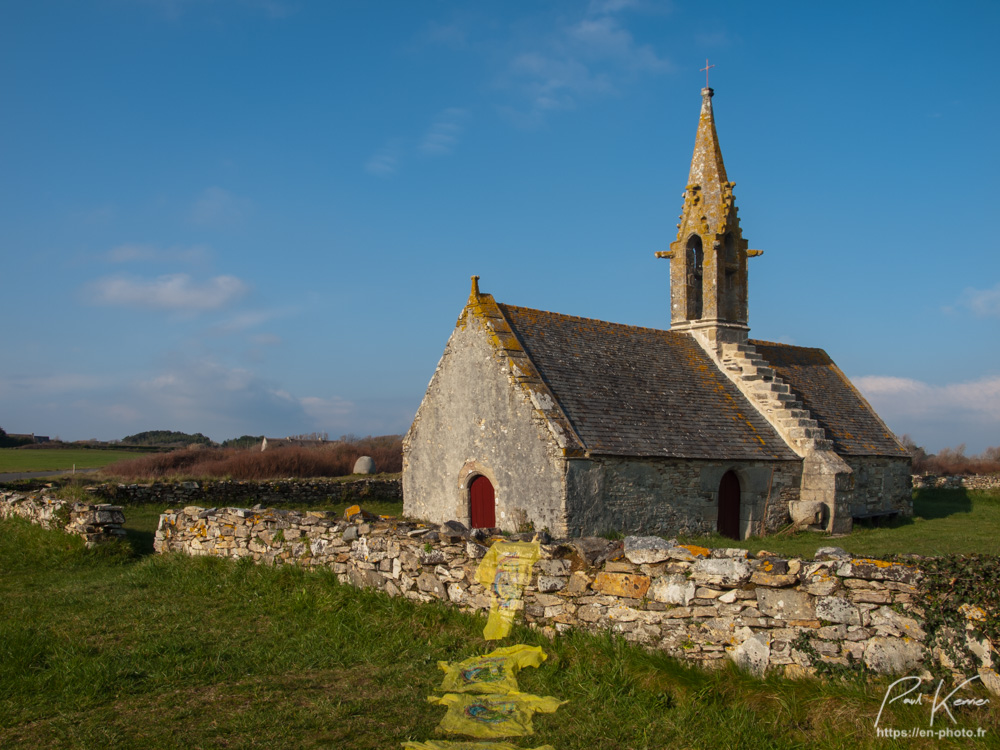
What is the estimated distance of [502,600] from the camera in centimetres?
779

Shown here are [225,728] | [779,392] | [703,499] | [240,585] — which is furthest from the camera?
[779,392]

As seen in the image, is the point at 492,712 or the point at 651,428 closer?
the point at 492,712

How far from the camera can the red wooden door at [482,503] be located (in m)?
16.4

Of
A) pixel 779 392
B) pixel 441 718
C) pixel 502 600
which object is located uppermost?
pixel 779 392

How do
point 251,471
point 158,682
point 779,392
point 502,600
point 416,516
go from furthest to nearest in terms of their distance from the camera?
point 251,471 → point 779,392 → point 416,516 → point 502,600 → point 158,682

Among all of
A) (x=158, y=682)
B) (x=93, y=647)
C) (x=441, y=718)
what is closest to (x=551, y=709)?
(x=441, y=718)

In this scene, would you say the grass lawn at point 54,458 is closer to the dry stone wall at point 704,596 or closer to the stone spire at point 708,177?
the stone spire at point 708,177

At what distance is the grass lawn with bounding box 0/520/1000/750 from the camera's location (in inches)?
212

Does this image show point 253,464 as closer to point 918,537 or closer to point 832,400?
point 832,400

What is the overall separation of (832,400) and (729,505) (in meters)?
8.45

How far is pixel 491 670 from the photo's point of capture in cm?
676

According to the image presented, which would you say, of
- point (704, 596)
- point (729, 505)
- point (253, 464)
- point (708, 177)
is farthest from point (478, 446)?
point (253, 464)

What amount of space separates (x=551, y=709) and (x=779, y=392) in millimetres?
16174

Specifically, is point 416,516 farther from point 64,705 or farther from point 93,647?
point 64,705
